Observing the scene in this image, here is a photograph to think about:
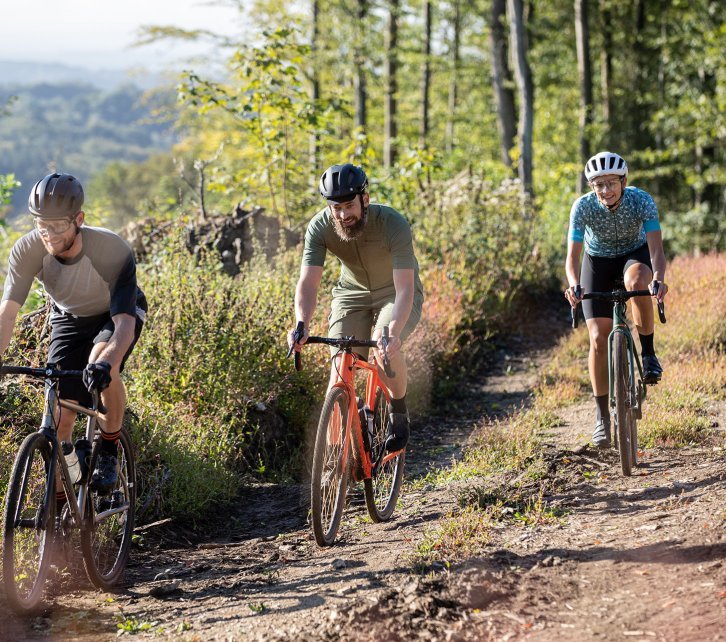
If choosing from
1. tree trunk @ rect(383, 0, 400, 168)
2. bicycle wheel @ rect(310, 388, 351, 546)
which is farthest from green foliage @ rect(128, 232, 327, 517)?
tree trunk @ rect(383, 0, 400, 168)

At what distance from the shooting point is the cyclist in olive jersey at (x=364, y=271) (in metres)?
5.54

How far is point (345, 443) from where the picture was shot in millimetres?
5746

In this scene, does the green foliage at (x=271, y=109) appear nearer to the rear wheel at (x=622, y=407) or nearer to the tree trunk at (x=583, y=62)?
the rear wheel at (x=622, y=407)

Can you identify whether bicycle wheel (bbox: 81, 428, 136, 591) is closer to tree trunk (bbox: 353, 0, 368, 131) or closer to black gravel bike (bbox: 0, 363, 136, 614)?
black gravel bike (bbox: 0, 363, 136, 614)

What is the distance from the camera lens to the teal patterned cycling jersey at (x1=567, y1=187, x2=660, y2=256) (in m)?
6.60

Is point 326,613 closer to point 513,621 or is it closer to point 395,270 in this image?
point 513,621

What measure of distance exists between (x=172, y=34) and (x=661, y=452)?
17858 millimetres

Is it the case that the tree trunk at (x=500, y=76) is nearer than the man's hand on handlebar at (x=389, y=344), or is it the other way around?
the man's hand on handlebar at (x=389, y=344)

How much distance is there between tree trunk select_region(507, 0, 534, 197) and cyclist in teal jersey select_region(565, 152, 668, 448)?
Answer: 1165 cm

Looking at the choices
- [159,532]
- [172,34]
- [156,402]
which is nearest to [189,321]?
[156,402]

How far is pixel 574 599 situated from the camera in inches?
173

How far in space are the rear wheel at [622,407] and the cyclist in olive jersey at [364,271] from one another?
154 cm

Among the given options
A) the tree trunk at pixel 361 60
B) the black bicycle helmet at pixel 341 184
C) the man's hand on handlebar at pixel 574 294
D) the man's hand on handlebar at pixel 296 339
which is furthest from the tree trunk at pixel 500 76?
the man's hand on handlebar at pixel 296 339

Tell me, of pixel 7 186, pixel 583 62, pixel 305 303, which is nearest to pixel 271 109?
pixel 7 186
